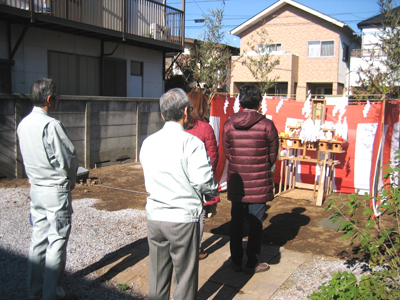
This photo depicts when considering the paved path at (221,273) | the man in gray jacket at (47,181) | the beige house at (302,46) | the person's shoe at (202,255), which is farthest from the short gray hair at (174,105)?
the beige house at (302,46)

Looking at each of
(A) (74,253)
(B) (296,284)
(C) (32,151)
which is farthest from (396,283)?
(A) (74,253)

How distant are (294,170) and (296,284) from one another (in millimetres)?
4233

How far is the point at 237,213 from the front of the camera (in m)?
3.62

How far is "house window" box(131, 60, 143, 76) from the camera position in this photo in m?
13.2

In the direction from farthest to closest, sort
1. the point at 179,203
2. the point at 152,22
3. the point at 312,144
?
the point at 152,22, the point at 312,144, the point at 179,203

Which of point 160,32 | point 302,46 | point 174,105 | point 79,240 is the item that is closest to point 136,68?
point 160,32

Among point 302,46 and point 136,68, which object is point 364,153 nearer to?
point 136,68

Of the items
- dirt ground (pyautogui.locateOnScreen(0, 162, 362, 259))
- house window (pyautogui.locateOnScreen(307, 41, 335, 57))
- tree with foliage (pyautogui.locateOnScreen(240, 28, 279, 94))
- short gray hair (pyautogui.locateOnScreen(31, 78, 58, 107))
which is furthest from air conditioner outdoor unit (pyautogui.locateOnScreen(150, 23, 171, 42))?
house window (pyautogui.locateOnScreen(307, 41, 335, 57))

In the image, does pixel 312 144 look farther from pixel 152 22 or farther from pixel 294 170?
pixel 152 22

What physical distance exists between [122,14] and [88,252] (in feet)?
30.5

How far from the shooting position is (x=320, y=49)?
976 inches

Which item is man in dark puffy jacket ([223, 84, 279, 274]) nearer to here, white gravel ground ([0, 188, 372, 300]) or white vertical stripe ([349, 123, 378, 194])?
white gravel ground ([0, 188, 372, 300])

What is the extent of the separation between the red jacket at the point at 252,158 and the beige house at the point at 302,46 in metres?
21.1

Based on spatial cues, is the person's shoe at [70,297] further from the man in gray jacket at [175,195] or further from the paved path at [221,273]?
the man in gray jacket at [175,195]
